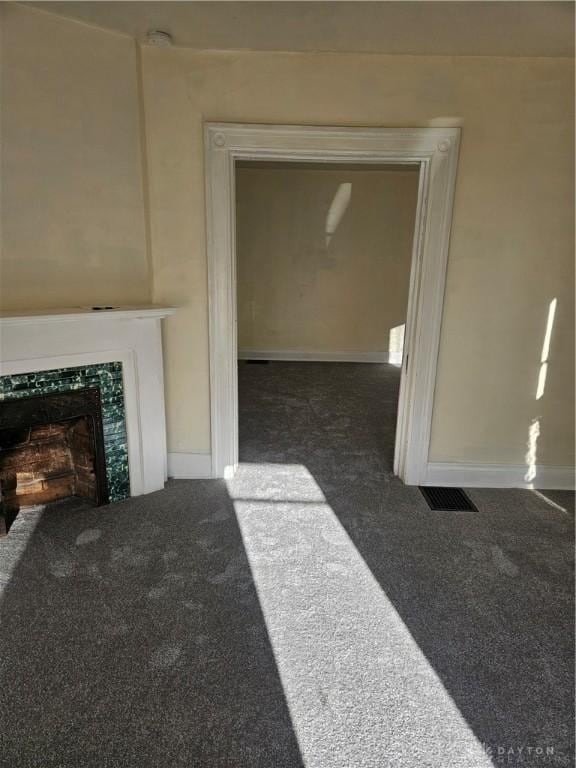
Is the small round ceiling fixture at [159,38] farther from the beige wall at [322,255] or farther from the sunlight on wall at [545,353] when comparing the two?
the beige wall at [322,255]

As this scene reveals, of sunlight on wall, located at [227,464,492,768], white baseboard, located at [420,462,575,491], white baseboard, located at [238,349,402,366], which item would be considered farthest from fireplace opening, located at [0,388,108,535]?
white baseboard, located at [238,349,402,366]

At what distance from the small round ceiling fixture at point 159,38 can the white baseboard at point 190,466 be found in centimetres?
226

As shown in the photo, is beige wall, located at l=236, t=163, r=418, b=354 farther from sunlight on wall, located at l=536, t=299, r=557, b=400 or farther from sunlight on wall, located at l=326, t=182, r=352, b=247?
sunlight on wall, located at l=536, t=299, r=557, b=400

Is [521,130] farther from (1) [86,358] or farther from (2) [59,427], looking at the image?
(2) [59,427]

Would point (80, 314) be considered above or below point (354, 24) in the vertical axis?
below

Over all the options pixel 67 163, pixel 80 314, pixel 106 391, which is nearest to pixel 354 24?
pixel 67 163

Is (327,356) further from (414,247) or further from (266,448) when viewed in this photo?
(414,247)

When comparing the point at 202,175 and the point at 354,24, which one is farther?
the point at 202,175

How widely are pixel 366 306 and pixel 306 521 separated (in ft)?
14.0

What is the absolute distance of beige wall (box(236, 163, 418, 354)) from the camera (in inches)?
236

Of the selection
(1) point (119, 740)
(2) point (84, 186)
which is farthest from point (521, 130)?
(1) point (119, 740)

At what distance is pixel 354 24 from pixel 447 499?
99.5 inches

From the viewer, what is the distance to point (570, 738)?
144cm

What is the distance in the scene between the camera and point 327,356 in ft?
21.1
